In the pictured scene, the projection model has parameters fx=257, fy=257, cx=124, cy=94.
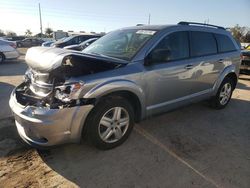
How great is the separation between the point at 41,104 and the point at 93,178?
1.10 m

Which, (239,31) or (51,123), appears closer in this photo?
(51,123)

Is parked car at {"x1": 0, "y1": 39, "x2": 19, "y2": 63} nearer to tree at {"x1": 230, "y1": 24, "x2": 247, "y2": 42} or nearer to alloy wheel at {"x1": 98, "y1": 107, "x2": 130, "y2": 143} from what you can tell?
alloy wheel at {"x1": 98, "y1": 107, "x2": 130, "y2": 143}

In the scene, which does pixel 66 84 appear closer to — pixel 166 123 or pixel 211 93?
pixel 166 123

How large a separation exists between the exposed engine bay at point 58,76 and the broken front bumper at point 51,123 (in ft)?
0.29

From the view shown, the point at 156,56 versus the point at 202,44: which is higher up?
the point at 202,44

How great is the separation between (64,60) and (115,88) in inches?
29.7

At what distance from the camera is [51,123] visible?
3.02m

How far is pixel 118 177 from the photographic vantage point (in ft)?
10.2

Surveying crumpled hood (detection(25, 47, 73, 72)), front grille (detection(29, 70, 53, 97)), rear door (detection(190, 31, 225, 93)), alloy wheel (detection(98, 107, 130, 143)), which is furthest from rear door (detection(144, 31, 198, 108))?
front grille (detection(29, 70, 53, 97))

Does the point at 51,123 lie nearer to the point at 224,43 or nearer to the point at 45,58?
the point at 45,58

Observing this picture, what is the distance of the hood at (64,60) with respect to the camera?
3.24 m

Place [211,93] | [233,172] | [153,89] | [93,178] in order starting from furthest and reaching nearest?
1. [211,93]
2. [153,89]
3. [233,172]
4. [93,178]

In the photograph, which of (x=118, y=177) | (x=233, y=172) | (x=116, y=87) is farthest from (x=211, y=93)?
(x=118, y=177)

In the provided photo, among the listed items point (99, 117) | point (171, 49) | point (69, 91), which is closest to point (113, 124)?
point (99, 117)
